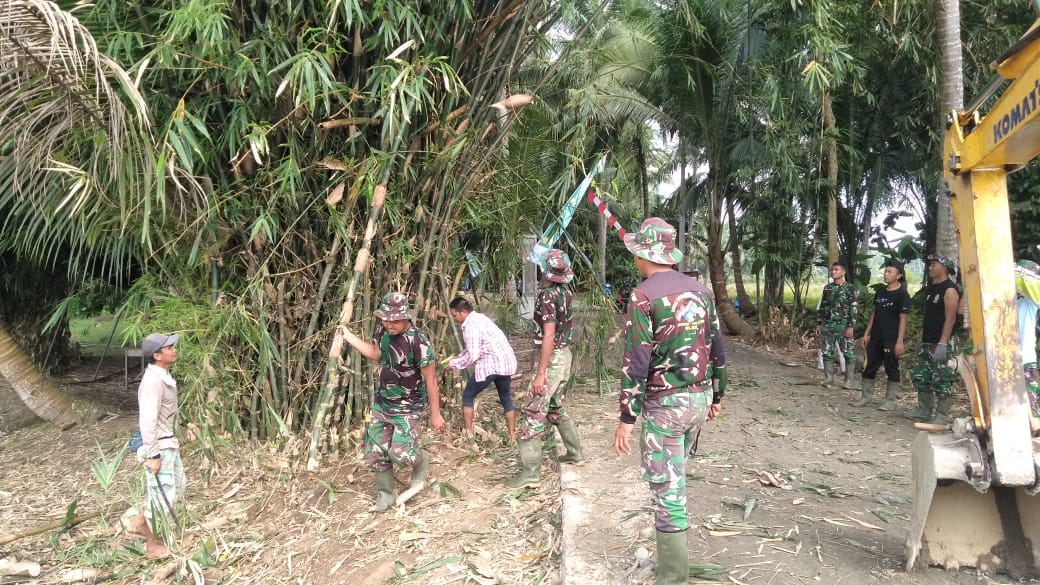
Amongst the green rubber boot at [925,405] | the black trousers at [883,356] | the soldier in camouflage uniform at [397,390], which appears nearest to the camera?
the soldier in camouflage uniform at [397,390]

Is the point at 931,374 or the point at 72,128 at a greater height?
the point at 72,128

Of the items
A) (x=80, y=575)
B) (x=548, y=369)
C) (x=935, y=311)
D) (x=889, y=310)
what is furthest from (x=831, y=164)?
(x=80, y=575)

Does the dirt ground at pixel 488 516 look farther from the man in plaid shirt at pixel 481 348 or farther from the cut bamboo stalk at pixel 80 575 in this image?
the man in plaid shirt at pixel 481 348

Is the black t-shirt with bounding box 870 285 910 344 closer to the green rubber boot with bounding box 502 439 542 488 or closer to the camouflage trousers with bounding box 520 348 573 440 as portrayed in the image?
the camouflage trousers with bounding box 520 348 573 440

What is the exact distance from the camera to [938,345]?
5277 mm

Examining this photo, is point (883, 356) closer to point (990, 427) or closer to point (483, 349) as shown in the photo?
point (990, 427)

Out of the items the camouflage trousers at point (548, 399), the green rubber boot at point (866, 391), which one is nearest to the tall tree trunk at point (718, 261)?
the green rubber boot at point (866, 391)

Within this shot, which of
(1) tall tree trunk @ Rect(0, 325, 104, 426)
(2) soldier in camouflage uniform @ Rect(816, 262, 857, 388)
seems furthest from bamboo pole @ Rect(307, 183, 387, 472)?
(2) soldier in camouflage uniform @ Rect(816, 262, 857, 388)

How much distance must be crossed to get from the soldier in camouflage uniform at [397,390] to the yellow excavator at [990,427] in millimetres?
2418

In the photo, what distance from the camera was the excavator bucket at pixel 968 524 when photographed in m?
2.79

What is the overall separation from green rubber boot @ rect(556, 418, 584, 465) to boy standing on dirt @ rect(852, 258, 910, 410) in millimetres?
3330

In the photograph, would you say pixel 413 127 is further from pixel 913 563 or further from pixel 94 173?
pixel 913 563

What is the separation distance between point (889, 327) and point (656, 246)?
4.26 m

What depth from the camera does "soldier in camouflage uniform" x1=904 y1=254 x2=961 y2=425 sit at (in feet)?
17.2
